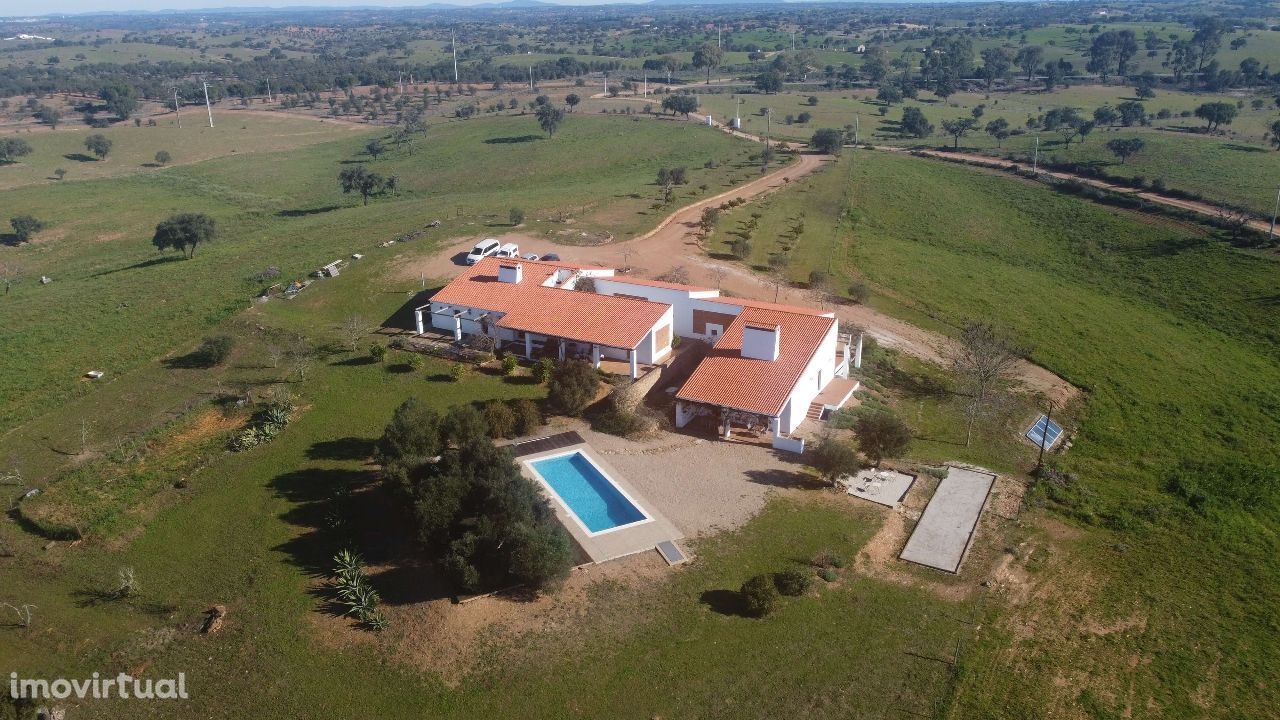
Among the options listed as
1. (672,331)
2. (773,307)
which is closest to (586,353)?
(672,331)

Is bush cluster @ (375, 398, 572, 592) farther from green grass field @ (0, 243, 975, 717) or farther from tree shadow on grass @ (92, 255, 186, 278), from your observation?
tree shadow on grass @ (92, 255, 186, 278)

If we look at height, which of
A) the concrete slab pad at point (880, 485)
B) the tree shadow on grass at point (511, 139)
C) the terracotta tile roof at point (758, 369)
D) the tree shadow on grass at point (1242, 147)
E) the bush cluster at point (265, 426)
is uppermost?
the tree shadow on grass at point (511, 139)

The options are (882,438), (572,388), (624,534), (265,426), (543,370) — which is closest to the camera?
(624,534)

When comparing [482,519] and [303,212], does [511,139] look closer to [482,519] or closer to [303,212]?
[303,212]

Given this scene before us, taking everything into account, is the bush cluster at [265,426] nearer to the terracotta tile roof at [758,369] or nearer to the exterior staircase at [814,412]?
the terracotta tile roof at [758,369]

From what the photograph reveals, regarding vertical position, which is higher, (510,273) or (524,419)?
(510,273)

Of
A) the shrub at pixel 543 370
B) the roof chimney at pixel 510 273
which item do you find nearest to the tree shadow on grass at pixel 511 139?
the roof chimney at pixel 510 273

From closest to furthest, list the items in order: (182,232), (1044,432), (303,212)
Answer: (1044,432)
(182,232)
(303,212)
